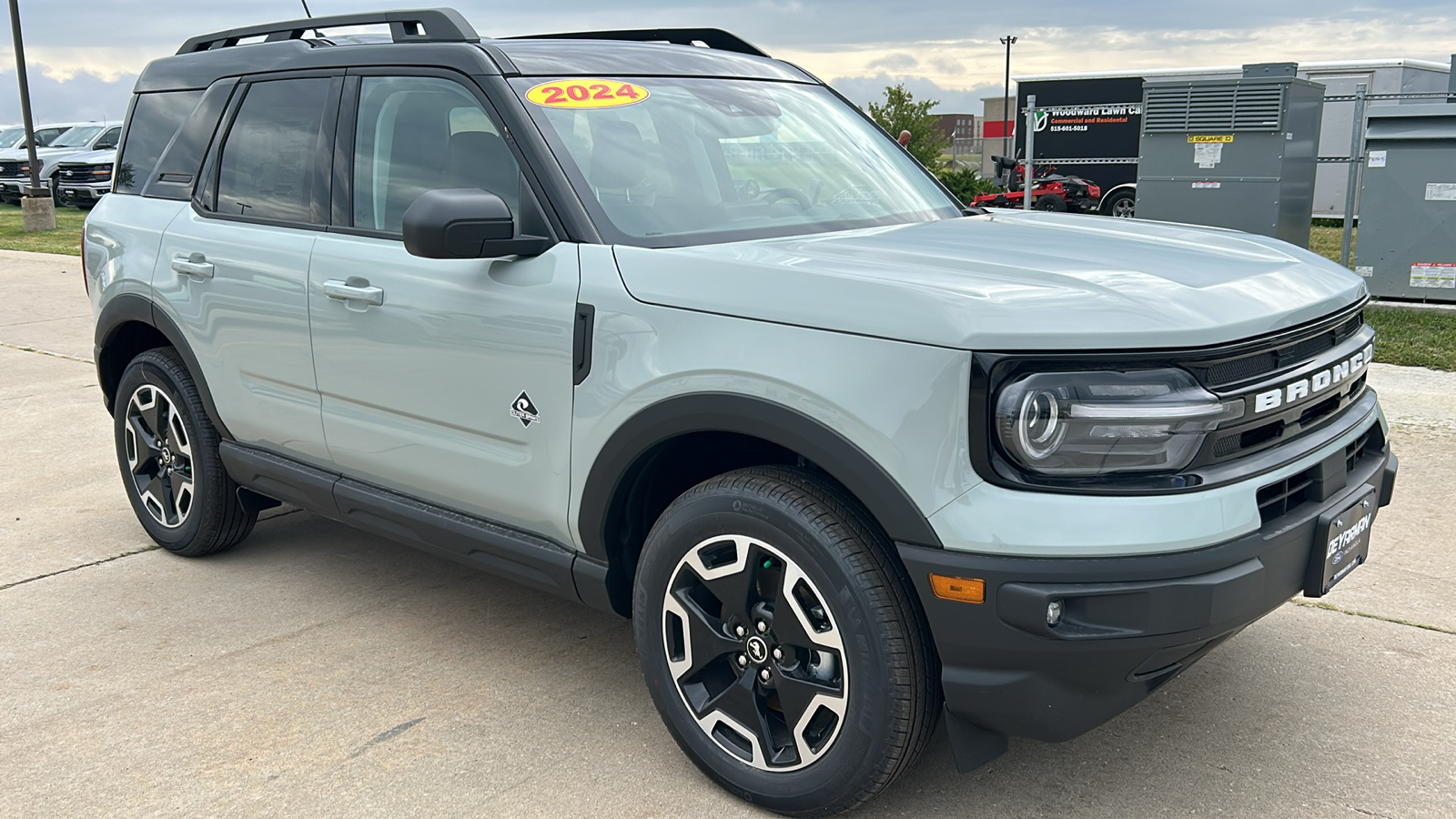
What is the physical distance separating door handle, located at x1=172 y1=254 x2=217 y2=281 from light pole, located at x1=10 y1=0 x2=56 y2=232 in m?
20.0

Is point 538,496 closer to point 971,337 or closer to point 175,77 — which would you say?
point 971,337

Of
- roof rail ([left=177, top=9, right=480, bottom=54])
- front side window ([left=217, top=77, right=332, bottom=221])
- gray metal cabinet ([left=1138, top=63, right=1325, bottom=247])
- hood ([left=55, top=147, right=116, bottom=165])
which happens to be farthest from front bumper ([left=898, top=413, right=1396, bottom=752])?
hood ([left=55, top=147, right=116, bottom=165])

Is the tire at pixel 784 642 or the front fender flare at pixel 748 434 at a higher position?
the front fender flare at pixel 748 434

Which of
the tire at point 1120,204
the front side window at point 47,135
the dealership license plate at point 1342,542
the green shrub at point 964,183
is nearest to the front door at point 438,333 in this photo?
the dealership license plate at point 1342,542

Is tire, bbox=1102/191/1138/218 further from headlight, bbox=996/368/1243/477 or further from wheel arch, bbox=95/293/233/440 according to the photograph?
headlight, bbox=996/368/1243/477

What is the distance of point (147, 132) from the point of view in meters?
4.77

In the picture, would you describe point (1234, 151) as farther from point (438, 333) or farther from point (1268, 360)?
point (438, 333)

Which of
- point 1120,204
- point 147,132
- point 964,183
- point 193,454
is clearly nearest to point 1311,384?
point 193,454

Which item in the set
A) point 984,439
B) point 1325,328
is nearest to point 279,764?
point 984,439

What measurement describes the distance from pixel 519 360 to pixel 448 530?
65 centimetres

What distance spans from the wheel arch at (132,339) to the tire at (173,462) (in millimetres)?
97

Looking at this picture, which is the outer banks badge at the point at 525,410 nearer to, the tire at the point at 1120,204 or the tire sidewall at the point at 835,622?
the tire sidewall at the point at 835,622

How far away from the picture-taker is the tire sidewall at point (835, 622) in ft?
8.44

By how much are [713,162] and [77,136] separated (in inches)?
1188
